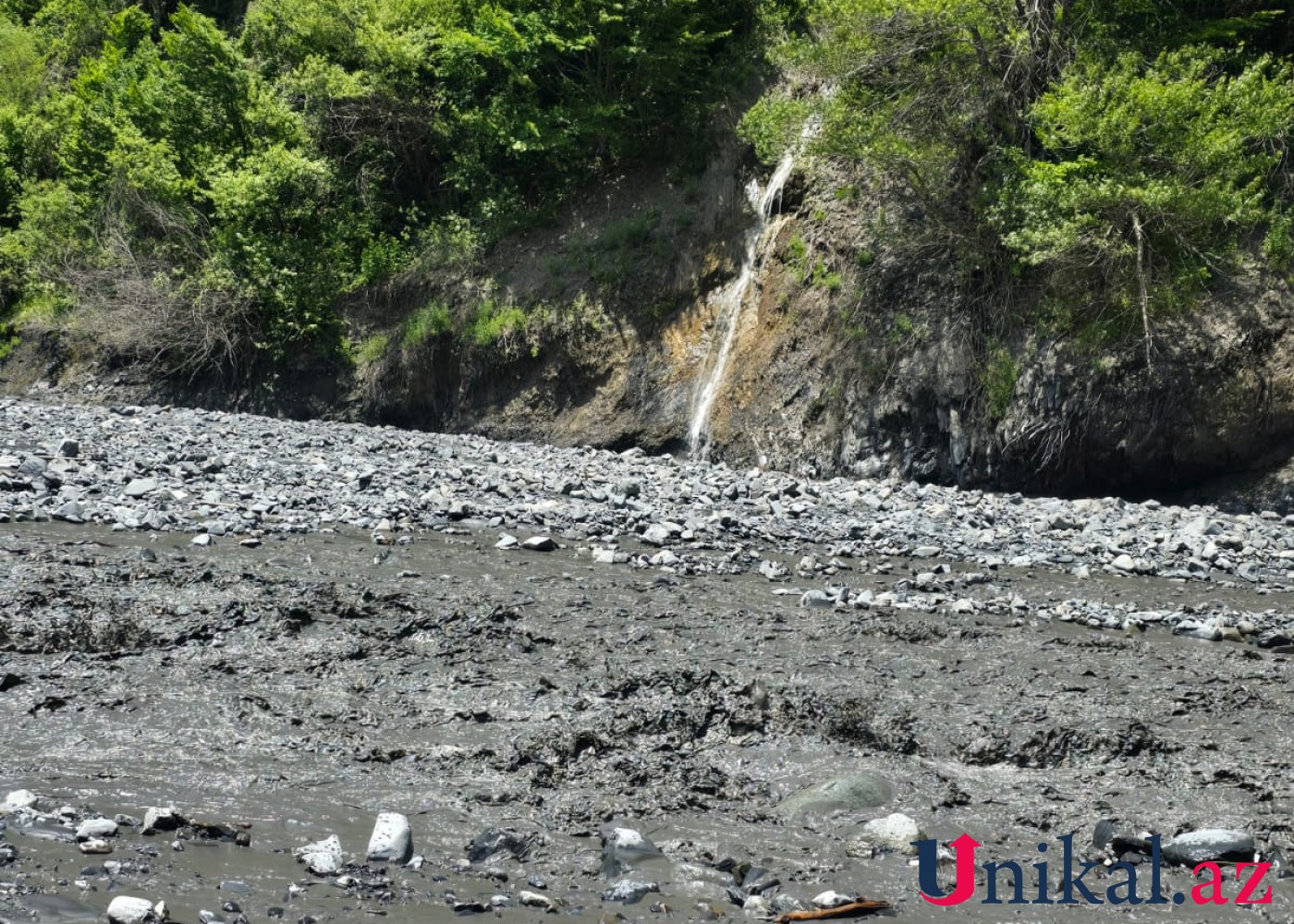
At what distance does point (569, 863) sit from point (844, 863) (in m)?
1.00

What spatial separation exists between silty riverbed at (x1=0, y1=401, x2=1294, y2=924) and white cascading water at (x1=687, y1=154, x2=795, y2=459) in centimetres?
703

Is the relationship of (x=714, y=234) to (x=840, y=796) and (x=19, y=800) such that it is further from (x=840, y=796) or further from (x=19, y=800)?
(x=19, y=800)

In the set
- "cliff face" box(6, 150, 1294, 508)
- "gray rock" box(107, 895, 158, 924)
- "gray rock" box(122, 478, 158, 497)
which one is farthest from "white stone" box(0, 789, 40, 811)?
"cliff face" box(6, 150, 1294, 508)

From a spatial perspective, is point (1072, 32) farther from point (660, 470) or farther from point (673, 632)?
point (673, 632)

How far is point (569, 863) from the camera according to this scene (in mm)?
4184

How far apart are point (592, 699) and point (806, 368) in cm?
1170

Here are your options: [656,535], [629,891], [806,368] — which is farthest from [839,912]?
[806,368]

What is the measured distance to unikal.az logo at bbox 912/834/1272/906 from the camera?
159 inches

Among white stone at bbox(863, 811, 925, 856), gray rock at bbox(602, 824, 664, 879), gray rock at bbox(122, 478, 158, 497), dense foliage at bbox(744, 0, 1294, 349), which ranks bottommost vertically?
gray rock at bbox(602, 824, 664, 879)

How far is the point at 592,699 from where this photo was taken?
605 centimetres

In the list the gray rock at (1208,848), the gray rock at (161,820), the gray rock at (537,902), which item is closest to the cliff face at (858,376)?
the gray rock at (1208,848)

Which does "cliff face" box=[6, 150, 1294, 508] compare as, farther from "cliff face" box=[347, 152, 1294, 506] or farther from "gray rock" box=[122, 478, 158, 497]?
"gray rock" box=[122, 478, 158, 497]

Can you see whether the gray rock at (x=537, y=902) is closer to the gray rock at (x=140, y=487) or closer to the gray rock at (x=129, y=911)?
the gray rock at (x=129, y=911)

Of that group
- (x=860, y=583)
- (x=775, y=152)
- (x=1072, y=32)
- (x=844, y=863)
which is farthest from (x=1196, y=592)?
(x=775, y=152)
